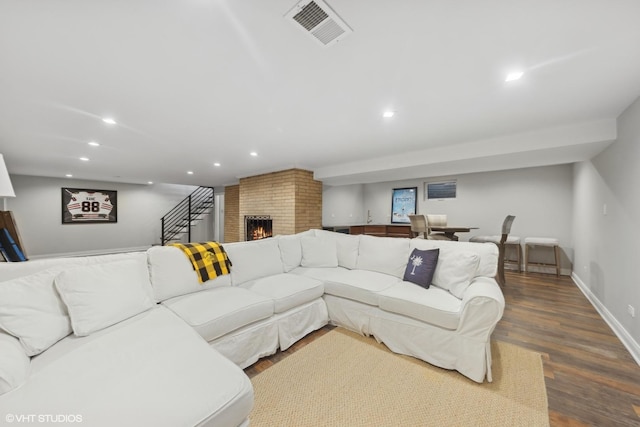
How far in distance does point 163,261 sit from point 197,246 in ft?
1.10

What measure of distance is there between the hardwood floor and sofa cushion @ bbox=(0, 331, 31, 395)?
1.30m

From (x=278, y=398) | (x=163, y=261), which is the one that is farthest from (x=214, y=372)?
(x=163, y=261)

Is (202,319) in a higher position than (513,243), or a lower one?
lower

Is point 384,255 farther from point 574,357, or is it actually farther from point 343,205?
point 343,205

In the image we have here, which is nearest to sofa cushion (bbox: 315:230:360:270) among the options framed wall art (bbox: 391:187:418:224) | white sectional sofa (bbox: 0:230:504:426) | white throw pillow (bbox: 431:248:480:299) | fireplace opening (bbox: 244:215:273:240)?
white sectional sofa (bbox: 0:230:504:426)

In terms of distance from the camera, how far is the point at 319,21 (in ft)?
4.46

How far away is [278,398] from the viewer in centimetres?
167

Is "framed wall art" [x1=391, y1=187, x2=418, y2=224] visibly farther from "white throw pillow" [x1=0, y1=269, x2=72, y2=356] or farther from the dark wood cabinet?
"white throw pillow" [x1=0, y1=269, x2=72, y2=356]

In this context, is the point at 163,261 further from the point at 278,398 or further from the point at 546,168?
the point at 546,168

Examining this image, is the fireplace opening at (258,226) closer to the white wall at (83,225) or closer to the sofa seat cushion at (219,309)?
the white wall at (83,225)

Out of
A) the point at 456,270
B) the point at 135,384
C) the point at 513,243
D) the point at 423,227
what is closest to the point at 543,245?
the point at 513,243

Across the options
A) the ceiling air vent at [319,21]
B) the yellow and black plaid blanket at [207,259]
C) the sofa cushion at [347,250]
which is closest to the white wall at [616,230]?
the sofa cushion at [347,250]

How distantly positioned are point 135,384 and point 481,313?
2.12m

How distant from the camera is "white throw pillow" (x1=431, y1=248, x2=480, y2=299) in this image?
2.26 metres
